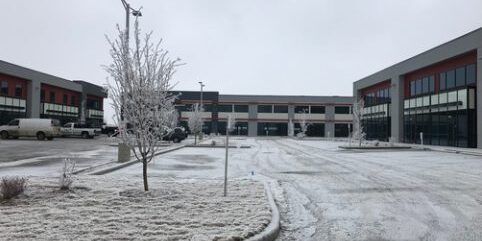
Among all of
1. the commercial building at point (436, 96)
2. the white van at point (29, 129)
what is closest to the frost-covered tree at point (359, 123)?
the commercial building at point (436, 96)

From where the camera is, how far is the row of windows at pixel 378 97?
59.0m

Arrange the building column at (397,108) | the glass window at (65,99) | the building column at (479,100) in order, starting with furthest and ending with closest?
the glass window at (65,99) < the building column at (397,108) < the building column at (479,100)

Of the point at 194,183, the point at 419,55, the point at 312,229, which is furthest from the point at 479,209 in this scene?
the point at 419,55

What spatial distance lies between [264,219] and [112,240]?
2.72 meters

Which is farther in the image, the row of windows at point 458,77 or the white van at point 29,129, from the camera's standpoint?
the white van at point 29,129

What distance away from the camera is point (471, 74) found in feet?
129

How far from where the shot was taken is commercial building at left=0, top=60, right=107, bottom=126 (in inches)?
2057

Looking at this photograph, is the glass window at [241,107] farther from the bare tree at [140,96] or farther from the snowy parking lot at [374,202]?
the bare tree at [140,96]

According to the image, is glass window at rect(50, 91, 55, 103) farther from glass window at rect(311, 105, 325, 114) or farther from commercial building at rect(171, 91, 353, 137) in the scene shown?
glass window at rect(311, 105, 325, 114)

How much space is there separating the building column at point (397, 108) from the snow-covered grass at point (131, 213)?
44.2 metres

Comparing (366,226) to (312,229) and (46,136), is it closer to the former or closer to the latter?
(312,229)

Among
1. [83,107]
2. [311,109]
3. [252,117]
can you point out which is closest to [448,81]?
[311,109]

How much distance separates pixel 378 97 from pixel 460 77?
21.4 meters

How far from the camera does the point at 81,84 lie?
75250 millimetres
